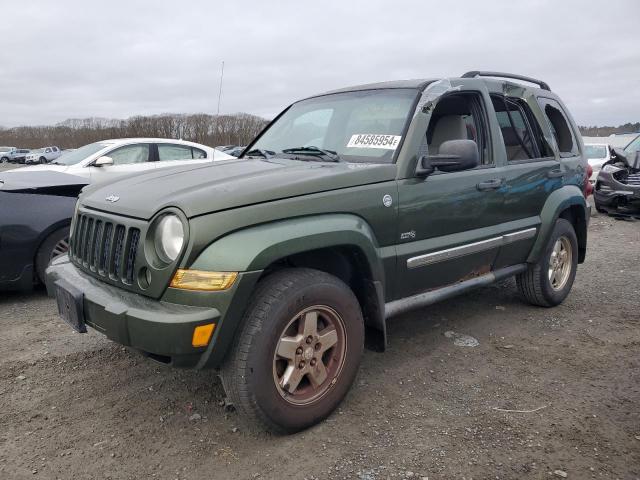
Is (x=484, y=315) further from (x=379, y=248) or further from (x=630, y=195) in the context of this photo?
(x=630, y=195)

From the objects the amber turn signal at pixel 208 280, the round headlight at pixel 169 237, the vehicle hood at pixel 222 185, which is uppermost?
the vehicle hood at pixel 222 185

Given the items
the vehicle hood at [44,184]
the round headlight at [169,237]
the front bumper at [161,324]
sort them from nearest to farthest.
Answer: the front bumper at [161,324] < the round headlight at [169,237] < the vehicle hood at [44,184]

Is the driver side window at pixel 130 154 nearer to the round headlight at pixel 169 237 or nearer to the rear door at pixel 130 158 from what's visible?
the rear door at pixel 130 158

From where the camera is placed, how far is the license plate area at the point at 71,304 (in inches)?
102

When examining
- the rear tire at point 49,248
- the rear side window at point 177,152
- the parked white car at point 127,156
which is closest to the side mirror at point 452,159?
the rear tire at point 49,248

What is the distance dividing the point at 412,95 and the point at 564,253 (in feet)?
7.81

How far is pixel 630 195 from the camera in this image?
9344 mm

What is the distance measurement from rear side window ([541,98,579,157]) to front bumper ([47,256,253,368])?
11.9 feet

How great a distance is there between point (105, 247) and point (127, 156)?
6.15m

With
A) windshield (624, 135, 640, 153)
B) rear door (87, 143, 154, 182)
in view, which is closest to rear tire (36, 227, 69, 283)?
rear door (87, 143, 154, 182)

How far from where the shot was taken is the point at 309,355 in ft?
8.64

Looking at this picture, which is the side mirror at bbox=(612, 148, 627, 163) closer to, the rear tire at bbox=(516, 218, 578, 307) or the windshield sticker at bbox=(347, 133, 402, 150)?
the rear tire at bbox=(516, 218, 578, 307)

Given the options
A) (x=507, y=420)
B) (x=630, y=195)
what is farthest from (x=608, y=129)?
A: (x=507, y=420)

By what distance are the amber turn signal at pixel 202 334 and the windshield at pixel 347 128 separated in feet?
4.76
